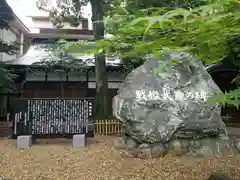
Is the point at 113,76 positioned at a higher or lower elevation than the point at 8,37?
lower

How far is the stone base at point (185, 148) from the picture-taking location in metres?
7.27

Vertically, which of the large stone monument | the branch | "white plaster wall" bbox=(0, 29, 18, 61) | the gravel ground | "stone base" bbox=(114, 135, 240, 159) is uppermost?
"white plaster wall" bbox=(0, 29, 18, 61)

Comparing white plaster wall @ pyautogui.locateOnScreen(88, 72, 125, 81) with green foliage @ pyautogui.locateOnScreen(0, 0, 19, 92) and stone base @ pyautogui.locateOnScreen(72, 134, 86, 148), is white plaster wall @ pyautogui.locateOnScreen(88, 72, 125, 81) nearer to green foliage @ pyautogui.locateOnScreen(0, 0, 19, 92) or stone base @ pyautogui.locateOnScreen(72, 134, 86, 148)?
green foliage @ pyautogui.locateOnScreen(0, 0, 19, 92)

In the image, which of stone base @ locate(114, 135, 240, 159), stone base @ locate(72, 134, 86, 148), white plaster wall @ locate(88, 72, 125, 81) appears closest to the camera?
stone base @ locate(114, 135, 240, 159)

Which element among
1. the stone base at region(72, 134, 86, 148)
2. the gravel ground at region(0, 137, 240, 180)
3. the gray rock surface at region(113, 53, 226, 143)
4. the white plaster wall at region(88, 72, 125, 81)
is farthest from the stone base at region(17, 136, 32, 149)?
the white plaster wall at region(88, 72, 125, 81)

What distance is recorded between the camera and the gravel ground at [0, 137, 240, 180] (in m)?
5.76

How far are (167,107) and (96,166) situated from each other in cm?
250

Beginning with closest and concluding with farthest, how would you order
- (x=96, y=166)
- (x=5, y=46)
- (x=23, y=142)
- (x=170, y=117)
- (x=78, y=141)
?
1. (x=96, y=166)
2. (x=170, y=117)
3. (x=23, y=142)
4. (x=78, y=141)
5. (x=5, y=46)

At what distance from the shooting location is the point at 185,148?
7508mm

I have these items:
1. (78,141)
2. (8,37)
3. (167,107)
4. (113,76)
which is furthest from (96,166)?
(8,37)

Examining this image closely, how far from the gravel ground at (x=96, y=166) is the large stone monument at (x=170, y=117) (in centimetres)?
46

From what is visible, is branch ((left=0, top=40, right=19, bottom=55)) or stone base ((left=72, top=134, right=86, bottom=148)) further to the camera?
branch ((left=0, top=40, right=19, bottom=55))

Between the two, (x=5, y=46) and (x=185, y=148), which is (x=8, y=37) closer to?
(x=5, y=46)

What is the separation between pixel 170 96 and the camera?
304 inches
